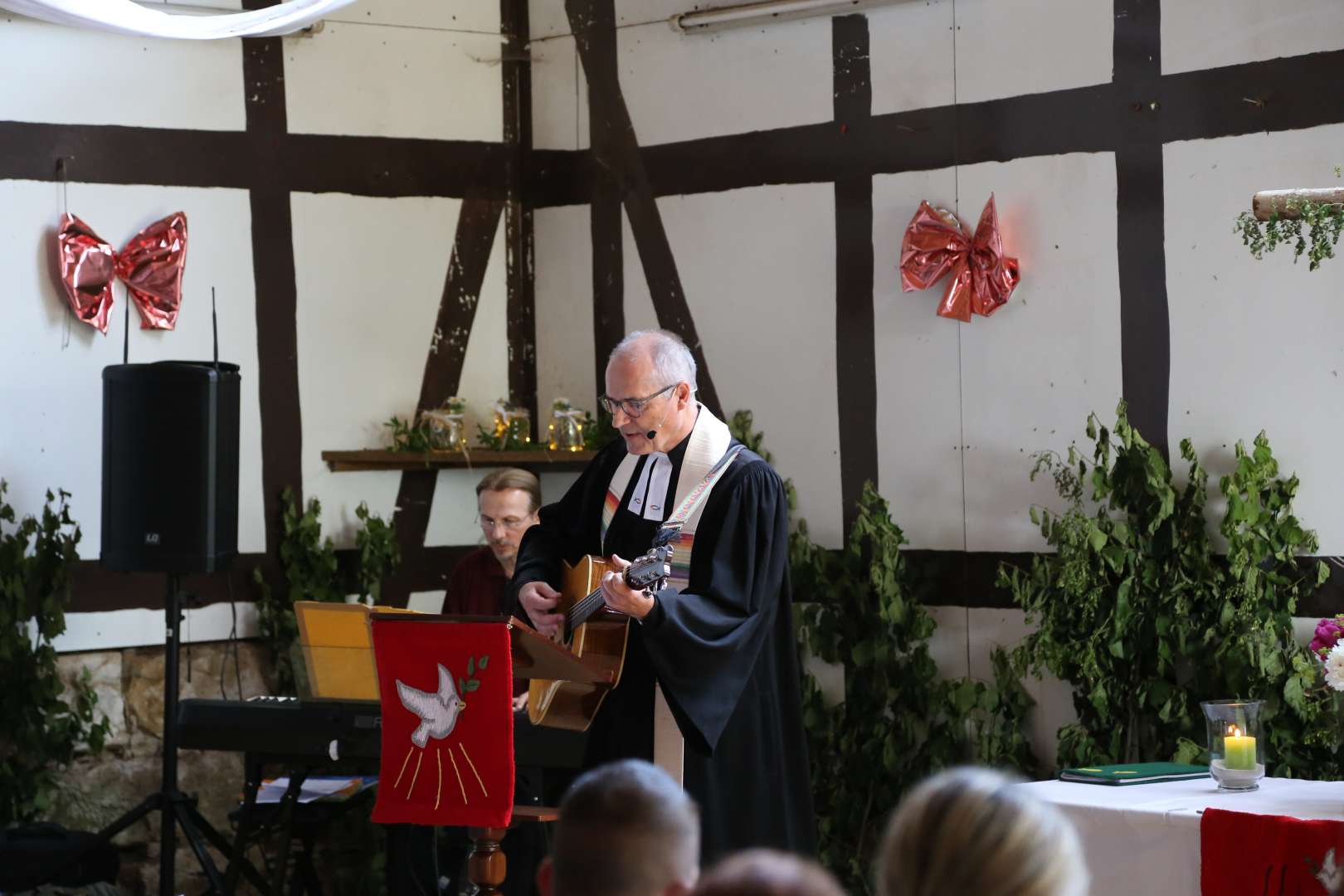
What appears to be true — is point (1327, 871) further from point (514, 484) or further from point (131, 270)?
point (131, 270)

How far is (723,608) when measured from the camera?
11.6ft

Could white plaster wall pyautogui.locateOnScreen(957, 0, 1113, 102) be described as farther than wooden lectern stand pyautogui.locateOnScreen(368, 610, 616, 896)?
Yes

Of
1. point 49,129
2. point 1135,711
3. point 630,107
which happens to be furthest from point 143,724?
point 1135,711

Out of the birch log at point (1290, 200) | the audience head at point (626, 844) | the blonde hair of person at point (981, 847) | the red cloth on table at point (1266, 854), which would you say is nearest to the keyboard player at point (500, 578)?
the red cloth on table at point (1266, 854)

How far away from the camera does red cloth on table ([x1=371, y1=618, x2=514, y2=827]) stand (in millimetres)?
3467

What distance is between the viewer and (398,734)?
359 centimetres

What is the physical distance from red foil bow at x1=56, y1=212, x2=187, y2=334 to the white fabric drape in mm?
721

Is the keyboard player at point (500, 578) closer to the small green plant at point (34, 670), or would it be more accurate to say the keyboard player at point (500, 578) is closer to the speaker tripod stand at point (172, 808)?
the speaker tripod stand at point (172, 808)

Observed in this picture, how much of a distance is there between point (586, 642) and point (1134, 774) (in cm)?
127

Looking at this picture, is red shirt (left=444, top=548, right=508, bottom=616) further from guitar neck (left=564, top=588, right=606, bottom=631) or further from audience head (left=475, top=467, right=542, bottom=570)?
guitar neck (left=564, top=588, right=606, bottom=631)

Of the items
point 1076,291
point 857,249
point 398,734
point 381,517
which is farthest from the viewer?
point 381,517

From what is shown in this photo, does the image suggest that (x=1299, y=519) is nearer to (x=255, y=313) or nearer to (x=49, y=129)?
(x=255, y=313)

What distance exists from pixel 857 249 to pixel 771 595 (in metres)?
2.04

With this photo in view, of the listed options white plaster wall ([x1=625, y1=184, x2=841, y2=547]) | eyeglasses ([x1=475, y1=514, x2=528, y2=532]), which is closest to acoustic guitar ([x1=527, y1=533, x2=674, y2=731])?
eyeglasses ([x1=475, y1=514, x2=528, y2=532])
